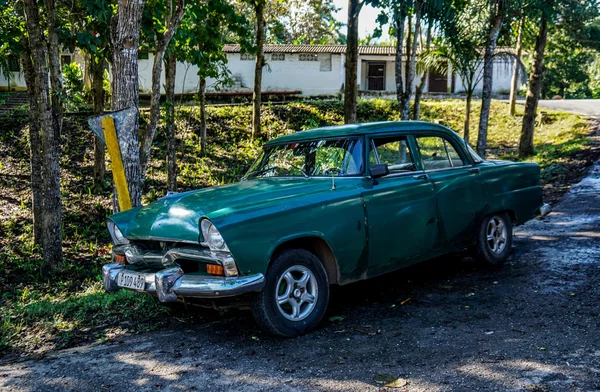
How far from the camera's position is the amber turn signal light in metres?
4.24

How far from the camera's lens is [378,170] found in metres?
5.14

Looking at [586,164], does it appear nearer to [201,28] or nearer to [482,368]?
[201,28]

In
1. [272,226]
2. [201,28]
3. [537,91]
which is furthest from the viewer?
[537,91]

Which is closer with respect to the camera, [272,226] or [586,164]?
[272,226]

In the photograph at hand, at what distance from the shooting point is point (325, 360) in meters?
4.12

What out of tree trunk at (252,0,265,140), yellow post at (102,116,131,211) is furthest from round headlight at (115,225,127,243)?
tree trunk at (252,0,265,140)

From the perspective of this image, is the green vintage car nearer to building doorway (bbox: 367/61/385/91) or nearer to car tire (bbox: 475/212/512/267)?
car tire (bbox: 475/212/512/267)

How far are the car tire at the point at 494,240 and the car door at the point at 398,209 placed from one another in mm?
973

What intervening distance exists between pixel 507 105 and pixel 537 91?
8.89 meters

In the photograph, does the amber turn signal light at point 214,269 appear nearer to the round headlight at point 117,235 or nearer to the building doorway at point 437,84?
the round headlight at point 117,235

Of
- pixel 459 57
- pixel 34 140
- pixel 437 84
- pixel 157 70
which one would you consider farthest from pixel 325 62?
pixel 157 70

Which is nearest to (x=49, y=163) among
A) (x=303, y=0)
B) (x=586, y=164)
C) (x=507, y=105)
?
(x=586, y=164)

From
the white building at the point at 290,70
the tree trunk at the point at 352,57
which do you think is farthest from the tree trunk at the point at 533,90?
the white building at the point at 290,70

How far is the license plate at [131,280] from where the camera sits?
451 cm
